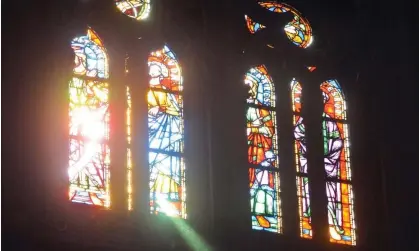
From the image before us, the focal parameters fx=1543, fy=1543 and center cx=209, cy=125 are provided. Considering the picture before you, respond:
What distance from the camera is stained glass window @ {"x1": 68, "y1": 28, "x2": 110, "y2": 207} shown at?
15.4 metres

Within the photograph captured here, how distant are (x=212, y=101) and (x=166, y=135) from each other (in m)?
0.64

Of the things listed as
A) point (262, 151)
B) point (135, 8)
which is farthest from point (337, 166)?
point (135, 8)

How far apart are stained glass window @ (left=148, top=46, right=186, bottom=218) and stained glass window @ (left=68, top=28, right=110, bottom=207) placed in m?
0.51

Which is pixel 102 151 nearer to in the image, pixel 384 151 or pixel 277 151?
pixel 277 151

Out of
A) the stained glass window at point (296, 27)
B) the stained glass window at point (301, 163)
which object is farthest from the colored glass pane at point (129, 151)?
the stained glass window at point (296, 27)

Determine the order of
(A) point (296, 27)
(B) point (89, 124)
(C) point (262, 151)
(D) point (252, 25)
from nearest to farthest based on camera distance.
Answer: (B) point (89, 124) → (C) point (262, 151) → (D) point (252, 25) → (A) point (296, 27)

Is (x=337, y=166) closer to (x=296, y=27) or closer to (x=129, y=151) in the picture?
(x=296, y=27)

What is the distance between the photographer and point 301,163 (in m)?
16.6

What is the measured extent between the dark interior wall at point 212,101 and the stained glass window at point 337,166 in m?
0.11

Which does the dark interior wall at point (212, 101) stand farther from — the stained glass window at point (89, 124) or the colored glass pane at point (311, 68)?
the stained glass window at point (89, 124)

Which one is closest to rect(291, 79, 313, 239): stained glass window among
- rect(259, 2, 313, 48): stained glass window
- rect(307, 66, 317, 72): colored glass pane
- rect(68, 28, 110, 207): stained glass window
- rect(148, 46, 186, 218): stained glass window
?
rect(307, 66, 317, 72): colored glass pane

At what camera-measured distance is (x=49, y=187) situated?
14961 millimetres

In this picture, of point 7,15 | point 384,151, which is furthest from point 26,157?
point 384,151

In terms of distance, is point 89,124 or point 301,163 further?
point 301,163
